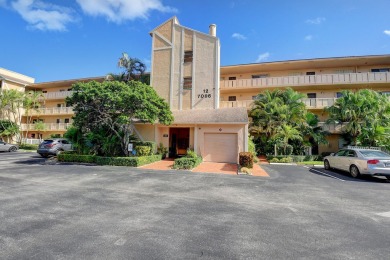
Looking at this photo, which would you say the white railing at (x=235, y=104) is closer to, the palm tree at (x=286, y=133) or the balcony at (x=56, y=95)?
the palm tree at (x=286, y=133)

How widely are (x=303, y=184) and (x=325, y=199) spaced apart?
2346 millimetres

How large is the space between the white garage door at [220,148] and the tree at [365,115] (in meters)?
10.2

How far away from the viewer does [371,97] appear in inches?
664

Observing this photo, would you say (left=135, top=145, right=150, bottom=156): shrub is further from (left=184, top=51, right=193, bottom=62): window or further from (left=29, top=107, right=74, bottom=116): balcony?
(left=29, top=107, right=74, bottom=116): balcony

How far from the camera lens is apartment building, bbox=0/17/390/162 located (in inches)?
657

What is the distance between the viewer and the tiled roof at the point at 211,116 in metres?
15.9

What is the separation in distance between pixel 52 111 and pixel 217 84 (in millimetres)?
27246

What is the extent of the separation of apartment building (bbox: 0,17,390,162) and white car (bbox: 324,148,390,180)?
6183 mm

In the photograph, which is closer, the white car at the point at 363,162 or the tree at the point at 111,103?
the white car at the point at 363,162

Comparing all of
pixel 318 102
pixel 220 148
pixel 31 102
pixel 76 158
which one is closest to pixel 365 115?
pixel 318 102

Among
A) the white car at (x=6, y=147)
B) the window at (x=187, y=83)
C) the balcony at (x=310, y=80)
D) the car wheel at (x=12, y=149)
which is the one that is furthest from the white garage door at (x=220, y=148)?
the car wheel at (x=12, y=149)

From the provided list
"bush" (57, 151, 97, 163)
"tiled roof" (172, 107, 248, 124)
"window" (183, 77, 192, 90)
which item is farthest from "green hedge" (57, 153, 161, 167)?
"window" (183, 77, 192, 90)

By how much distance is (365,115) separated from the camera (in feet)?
54.6

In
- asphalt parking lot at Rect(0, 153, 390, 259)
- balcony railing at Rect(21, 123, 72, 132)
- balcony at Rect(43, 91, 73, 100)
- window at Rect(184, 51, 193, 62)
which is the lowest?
asphalt parking lot at Rect(0, 153, 390, 259)
